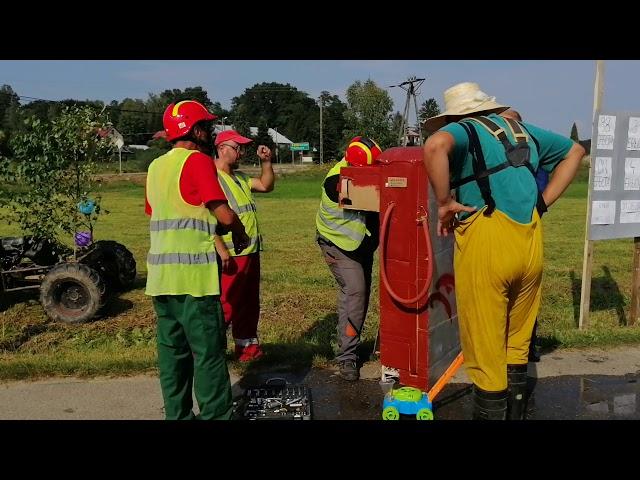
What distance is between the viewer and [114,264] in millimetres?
8430

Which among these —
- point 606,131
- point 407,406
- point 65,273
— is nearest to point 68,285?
point 65,273

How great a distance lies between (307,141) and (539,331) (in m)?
88.6

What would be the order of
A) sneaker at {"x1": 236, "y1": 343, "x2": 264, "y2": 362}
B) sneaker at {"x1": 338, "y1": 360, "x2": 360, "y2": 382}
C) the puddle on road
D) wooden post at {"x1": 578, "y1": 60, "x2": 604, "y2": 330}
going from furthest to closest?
wooden post at {"x1": 578, "y1": 60, "x2": 604, "y2": 330} < sneaker at {"x1": 236, "y1": 343, "x2": 264, "y2": 362} < sneaker at {"x1": 338, "y1": 360, "x2": 360, "y2": 382} < the puddle on road

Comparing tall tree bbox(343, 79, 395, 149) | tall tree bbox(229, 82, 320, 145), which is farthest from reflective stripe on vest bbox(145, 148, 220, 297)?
tall tree bbox(229, 82, 320, 145)

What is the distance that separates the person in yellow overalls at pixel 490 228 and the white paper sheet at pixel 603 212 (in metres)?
3.11

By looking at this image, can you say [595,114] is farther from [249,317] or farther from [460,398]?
[249,317]

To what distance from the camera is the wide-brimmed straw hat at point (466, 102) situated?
3514mm

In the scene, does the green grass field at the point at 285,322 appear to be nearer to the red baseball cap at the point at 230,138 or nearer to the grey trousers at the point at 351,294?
the grey trousers at the point at 351,294

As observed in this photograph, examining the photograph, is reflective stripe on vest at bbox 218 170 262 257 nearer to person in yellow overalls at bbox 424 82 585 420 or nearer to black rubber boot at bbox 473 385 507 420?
person in yellow overalls at bbox 424 82 585 420

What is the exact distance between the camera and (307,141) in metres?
93.3

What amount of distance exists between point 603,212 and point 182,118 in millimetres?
4686

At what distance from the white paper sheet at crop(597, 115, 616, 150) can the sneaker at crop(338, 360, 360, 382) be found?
342 cm

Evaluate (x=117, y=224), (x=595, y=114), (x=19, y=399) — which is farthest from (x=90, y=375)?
(x=117, y=224)

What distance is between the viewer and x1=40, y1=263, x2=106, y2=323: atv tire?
686 centimetres
